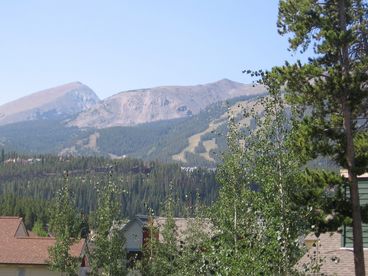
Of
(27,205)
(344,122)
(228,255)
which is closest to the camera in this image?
(228,255)

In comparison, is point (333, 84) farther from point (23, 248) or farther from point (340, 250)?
point (23, 248)

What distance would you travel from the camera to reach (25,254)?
162 ft

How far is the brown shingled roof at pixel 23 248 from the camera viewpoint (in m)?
48.6

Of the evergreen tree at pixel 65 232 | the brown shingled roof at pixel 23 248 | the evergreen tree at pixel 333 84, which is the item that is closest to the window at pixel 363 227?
the evergreen tree at pixel 333 84

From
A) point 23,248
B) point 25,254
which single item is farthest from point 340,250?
point 23,248

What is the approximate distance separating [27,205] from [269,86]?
128630 mm

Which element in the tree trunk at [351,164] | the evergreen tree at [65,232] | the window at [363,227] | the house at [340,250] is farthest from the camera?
the evergreen tree at [65,232]

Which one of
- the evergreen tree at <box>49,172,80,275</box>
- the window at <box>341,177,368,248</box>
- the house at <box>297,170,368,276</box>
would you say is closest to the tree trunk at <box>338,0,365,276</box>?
the house at <box>297,170,368,276</box>

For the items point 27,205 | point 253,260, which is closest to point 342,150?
point 253,260

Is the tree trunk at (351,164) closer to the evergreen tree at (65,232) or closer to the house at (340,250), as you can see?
the house at (340,250)

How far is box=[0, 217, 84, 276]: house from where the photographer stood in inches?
1907

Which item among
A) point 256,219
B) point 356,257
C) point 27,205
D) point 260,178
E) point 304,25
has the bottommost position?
point 27,205

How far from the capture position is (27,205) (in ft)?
461

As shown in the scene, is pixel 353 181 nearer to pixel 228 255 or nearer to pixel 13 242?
pixel 228 255
